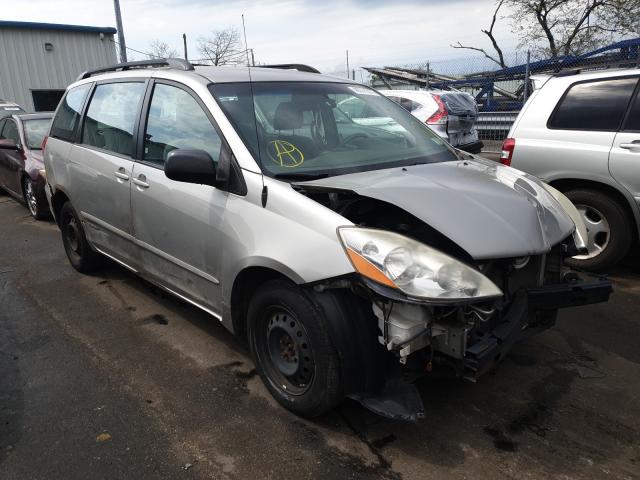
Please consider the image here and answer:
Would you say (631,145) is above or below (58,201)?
above

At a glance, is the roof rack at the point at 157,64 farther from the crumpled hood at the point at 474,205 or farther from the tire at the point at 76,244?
the crumpled hood at the point at 474,205

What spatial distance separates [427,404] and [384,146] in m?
1.62

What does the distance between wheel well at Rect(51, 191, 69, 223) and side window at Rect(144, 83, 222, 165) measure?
6.23 ft

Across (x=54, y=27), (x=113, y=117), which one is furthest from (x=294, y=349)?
(x=54, y=27)

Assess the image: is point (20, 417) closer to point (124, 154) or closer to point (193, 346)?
point (193, 346)

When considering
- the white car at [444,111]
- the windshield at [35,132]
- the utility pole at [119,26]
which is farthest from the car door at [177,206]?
the utility pole at [119,26]

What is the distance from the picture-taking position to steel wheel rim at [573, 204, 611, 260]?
16.0 feet

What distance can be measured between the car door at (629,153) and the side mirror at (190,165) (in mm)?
3635

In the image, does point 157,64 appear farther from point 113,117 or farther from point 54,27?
A: point 54,27

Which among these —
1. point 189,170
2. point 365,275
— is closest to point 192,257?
point 189,170

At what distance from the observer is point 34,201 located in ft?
25.3

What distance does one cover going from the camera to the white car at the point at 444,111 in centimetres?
910

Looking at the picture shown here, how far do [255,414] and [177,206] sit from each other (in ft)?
4.46

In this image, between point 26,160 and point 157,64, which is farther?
point 26,160
